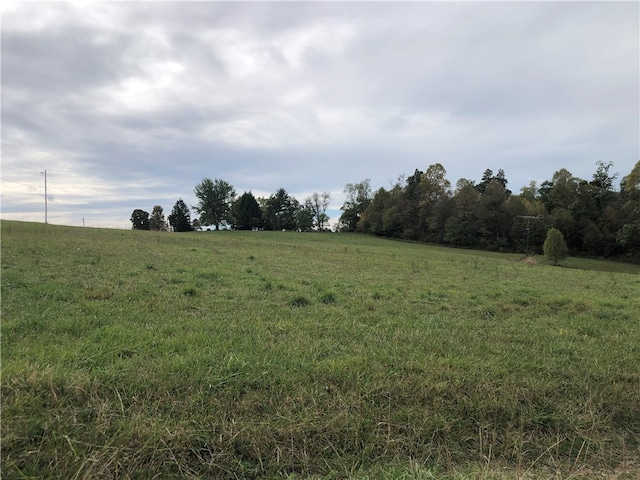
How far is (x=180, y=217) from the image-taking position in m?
117

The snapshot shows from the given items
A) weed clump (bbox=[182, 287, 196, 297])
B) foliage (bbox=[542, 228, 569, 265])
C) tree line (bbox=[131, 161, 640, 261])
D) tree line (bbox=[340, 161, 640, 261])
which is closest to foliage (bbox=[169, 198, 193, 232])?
tree line (bbox=[131, 161, 640, 261])

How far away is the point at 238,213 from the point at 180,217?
82.7ft

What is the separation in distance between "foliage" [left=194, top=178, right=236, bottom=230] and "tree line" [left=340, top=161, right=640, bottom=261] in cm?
5138

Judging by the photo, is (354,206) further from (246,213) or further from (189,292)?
(189,292)

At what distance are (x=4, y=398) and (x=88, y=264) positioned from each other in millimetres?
9492

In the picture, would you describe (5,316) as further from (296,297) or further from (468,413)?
(468,413)

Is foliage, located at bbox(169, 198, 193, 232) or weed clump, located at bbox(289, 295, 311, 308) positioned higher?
foliage, located at bbox(169, 198, 193, 232)

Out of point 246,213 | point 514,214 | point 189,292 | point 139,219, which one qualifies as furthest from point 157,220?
point 189,292

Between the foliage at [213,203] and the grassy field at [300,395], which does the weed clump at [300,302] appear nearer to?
the grassy field at [300,395]

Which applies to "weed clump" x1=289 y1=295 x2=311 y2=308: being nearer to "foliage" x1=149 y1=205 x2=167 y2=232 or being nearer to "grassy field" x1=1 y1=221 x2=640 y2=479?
"grassy field" x1=1 y1=221 x2=640 y2=479

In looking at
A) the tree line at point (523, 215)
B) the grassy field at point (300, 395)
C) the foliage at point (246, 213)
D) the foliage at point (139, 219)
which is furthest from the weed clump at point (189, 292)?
the foliage at point (139, 219)

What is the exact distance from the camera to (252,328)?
5.51m

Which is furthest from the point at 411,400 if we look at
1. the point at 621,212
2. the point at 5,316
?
the point at 621,212

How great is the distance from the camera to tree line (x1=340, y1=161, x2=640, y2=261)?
60.4m
